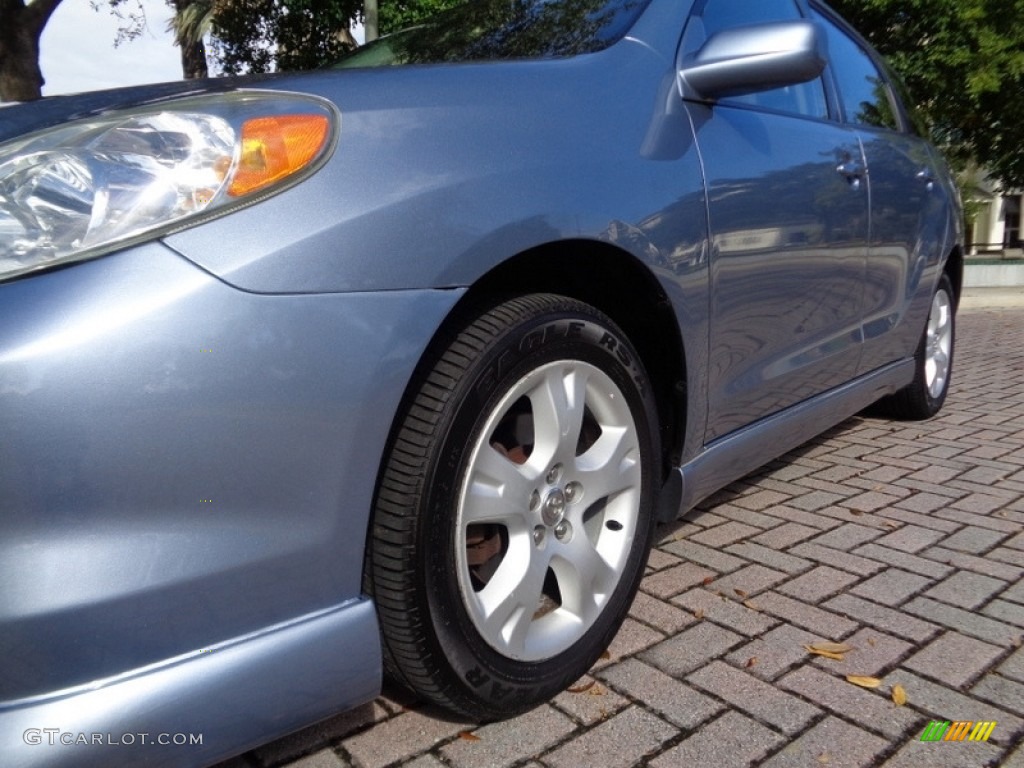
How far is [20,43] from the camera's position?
9.90 metres

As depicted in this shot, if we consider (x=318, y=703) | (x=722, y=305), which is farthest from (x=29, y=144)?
(x=722, y=305)

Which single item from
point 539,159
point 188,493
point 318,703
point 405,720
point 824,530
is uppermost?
point 539,159

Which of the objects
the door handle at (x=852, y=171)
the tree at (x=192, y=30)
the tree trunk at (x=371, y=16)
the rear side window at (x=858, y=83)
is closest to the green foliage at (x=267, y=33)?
the tree at (x=192, y=30)

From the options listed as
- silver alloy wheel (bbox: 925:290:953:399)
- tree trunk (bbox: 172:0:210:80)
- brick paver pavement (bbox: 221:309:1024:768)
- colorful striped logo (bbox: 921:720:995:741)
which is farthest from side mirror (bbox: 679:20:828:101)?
tree trunk (bbox: 172:0:210:80)

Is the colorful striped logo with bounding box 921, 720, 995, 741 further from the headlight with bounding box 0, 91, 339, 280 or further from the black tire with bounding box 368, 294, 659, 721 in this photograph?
the headlight with bounding box 0, 91, 339, 280

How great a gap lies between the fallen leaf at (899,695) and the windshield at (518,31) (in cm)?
158

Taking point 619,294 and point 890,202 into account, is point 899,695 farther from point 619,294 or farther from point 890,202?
point 890,202

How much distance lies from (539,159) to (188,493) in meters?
0.89

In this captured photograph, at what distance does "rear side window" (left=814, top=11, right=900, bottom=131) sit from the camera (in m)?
3.26

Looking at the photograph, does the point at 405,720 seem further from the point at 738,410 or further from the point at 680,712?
the point at 738,410

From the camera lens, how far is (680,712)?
1800mm

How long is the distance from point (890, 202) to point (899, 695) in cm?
196

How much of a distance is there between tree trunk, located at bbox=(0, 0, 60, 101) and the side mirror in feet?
32.7

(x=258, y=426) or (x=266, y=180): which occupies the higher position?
(x=266, y=180)
